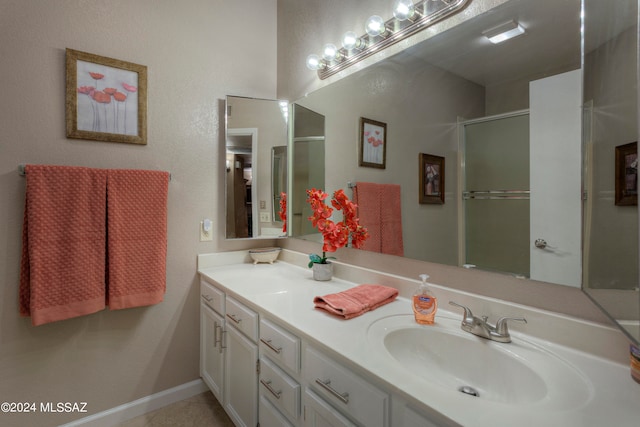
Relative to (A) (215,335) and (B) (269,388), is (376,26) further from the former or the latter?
(A) (215,335)

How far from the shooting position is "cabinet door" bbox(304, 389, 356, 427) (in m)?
0.87

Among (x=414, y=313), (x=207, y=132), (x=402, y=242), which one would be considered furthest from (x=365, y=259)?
(x=207, y=132)

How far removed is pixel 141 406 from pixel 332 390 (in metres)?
1.52

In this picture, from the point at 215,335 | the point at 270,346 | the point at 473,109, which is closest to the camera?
the point at 473,109

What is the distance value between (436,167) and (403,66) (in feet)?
1.68

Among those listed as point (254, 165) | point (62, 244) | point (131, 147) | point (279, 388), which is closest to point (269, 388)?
point (279, 388)

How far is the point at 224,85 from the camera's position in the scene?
2.00 meters

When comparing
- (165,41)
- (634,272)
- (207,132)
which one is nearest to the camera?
(634,272)

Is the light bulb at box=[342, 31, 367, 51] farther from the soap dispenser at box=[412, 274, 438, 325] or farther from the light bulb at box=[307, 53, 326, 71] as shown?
the soap dispenser at box=[412, 274, 438, 325]

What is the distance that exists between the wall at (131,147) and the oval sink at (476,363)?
1.41 metres

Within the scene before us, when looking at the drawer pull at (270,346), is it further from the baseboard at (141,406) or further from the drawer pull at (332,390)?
the baseboard at (141,406)

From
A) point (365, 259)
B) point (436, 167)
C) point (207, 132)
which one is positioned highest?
point (207, 132)

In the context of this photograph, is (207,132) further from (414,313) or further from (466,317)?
(466,317)

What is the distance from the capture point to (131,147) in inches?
66.8
